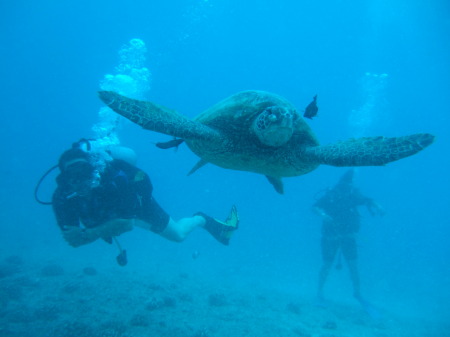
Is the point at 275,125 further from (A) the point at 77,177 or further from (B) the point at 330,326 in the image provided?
(B) the point at 330,326

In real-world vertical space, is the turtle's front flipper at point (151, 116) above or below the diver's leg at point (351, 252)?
below

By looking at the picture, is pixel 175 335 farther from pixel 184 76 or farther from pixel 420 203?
pixel 420 203

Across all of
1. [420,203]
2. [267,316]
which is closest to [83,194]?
[267,316]

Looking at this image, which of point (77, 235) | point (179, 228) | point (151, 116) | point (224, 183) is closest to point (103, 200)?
point (77, 235)

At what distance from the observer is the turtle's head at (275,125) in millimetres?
3666

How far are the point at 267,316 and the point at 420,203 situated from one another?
484ft

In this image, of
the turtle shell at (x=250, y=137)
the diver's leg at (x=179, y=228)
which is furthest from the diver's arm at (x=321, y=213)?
the turtle shell at (x=250, y=137)

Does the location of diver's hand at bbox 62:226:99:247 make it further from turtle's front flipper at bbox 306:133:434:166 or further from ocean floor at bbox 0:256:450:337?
turtle's front flipper at bbox 306:133:434:166

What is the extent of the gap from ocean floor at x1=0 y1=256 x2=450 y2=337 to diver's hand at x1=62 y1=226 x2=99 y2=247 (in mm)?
2305

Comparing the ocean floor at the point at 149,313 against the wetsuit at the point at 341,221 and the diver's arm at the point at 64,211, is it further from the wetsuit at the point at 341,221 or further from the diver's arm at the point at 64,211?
the wetsuit at the point at 341,221

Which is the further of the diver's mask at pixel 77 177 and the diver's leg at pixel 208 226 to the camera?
the diver's leg at pixel 208 226

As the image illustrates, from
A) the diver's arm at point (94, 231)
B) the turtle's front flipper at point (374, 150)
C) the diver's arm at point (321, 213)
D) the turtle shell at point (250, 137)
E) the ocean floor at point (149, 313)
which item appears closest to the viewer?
the turtle's front flipper at point (374, 150)

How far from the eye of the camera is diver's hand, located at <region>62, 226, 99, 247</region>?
548 centimetres

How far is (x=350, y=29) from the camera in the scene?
334 ft
